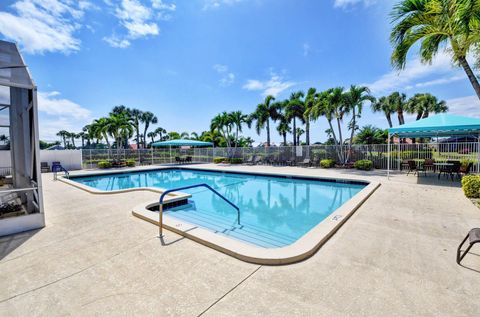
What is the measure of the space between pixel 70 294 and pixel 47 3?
313 inches

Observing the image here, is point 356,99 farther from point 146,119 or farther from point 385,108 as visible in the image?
point 146,119

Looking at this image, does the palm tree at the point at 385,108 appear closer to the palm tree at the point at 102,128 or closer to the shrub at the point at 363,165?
the shrub at the point at 363,165

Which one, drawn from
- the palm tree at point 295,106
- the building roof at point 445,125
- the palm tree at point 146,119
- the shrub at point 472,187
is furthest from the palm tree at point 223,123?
the palm tree at point 146,119

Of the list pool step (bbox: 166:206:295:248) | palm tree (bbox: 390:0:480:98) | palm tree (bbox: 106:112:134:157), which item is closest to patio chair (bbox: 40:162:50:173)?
palm tree (bbox: 106:112:134:157)

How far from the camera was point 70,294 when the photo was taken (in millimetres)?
2211

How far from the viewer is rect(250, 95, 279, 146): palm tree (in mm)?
21906

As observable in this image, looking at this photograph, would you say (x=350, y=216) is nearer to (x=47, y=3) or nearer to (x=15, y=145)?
(x=15, y=145)

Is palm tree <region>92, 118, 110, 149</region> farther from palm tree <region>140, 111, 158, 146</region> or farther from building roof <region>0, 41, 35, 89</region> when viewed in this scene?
palm tree <region>140, 111, 158, 146</region>

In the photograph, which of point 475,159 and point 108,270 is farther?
point 475,159

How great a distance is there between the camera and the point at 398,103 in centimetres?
2555

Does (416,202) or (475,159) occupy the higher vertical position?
(475,159)

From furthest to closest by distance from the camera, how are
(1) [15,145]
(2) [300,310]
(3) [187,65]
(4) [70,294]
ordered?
1. (3) [187,65]
2. (1) [15,145]
3. (4) [70,294]
4. (2) [300,310]

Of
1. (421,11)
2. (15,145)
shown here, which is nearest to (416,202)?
A: (421,11)

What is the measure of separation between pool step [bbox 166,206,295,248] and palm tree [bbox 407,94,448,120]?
27.5 m
